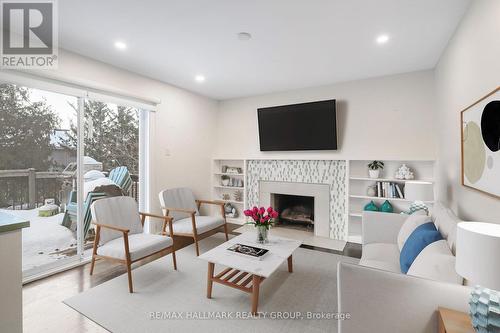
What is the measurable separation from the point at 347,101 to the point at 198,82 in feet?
8.18

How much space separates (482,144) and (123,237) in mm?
3221

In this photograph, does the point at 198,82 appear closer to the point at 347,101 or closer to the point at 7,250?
the point at 347,101

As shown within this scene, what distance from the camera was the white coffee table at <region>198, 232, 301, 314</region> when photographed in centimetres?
203

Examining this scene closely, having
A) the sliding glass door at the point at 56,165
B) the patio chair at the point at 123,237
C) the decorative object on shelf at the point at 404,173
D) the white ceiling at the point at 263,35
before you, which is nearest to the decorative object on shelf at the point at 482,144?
the white ceiling at the point at 263,35

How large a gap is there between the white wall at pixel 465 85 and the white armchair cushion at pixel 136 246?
2.85m

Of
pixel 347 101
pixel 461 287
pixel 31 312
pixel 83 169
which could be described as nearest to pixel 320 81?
pixel 347 101

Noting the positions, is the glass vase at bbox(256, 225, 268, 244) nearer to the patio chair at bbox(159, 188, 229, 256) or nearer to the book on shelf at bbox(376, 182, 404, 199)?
the patio chair at bbox(159, 188, 229, 256)

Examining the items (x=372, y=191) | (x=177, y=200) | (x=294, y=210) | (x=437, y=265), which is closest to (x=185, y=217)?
(x=177, y=200)

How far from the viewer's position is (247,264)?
6.95ft

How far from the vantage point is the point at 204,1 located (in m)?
1.96

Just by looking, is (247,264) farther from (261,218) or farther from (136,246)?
(136,246)

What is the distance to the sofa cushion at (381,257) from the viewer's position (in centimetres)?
203

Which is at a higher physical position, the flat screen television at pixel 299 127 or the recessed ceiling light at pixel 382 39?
the recessed ceiling light at pixel 382 39

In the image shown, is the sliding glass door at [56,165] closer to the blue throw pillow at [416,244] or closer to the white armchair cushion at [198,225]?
the white armchair cushion at [198,225]
